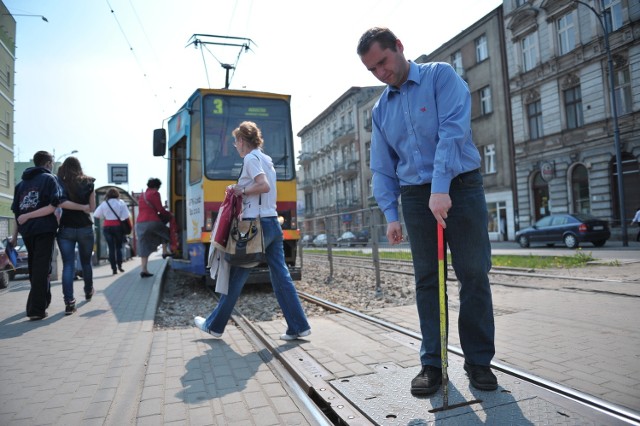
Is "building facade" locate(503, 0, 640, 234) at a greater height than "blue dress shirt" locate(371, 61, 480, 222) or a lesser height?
greater

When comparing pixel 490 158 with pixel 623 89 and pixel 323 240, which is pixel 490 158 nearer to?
pixel 623 89

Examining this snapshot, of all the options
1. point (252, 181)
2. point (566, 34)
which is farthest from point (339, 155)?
point (252, 181)

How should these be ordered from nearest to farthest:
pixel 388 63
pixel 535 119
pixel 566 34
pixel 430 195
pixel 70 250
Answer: pixel 430 195 → pixel 388 63 → pixel 70 250 → pixel 566 34 → pixel 535 119

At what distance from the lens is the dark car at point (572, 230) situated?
17.7 meters

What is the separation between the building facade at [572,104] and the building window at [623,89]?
42 mm

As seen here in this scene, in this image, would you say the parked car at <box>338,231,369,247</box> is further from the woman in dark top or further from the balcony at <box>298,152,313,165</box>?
the balcony at <box>298,152,313,165</box>

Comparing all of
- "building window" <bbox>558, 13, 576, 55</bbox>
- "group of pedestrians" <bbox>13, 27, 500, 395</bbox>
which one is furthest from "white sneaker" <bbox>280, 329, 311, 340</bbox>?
"building window" <bbox>558, 13, 576, 55</bbox>

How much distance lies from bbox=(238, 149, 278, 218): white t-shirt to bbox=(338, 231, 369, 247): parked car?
438 cm

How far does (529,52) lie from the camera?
2731 centimetres

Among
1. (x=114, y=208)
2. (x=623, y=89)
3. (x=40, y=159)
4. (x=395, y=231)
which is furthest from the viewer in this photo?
(x=623, y=89)

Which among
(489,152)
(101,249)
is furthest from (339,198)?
(101,249)

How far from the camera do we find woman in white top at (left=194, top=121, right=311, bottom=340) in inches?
167

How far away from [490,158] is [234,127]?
26.4m

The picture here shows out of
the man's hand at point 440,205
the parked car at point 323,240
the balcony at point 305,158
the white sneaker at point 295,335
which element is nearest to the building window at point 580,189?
the parked car at point 323,240
